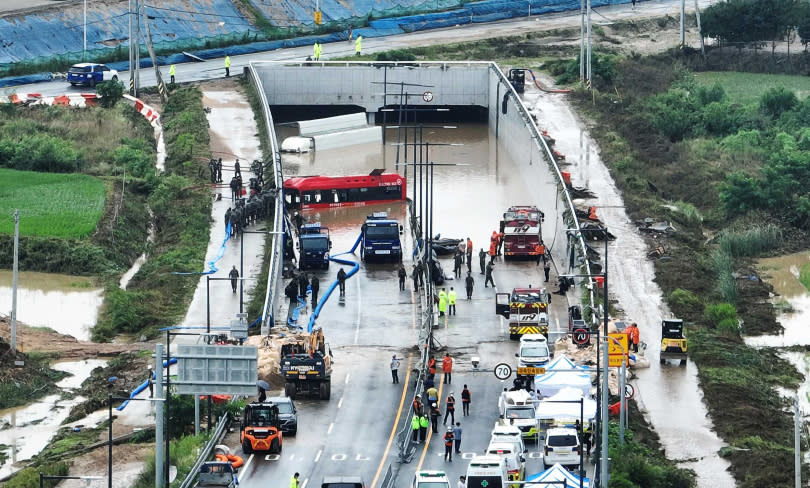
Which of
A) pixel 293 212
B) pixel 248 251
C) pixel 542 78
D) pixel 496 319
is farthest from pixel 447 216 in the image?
pixel 542 78

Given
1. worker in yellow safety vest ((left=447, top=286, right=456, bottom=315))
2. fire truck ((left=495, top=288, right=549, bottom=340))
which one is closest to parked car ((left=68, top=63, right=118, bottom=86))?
worker in yellow safety vest ((left=447, top=286, right=456, bottom=315))

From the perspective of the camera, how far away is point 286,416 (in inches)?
2635

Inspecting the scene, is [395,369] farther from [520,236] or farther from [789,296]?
[789,296]

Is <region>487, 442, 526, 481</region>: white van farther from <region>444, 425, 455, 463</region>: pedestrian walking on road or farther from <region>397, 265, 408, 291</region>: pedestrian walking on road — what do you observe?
<region>397, 265, 408, 291</region>: pedestrian walking on road

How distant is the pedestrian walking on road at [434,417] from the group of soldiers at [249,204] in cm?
2723

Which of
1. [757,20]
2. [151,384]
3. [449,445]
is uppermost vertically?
[757,20]

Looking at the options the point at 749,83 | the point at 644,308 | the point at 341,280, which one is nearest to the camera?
the point at 644,308

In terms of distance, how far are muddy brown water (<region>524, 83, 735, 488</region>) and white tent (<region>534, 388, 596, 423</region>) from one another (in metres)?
3.55

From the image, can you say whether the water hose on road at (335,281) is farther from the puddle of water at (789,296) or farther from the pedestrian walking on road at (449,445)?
the puddle of water at (789,296)

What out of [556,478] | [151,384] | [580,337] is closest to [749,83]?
[580,337]

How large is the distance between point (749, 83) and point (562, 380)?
82.1m

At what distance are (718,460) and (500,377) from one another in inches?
395

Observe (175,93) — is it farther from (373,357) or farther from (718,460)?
(718,460)

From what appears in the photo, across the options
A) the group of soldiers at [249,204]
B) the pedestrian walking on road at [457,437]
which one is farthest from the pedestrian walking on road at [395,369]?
the group of soldiers at [249,204]
